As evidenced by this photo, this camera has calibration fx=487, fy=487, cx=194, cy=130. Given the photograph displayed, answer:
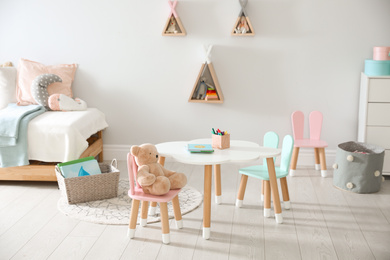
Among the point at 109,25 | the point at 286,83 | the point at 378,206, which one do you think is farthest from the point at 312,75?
the point at 109,25

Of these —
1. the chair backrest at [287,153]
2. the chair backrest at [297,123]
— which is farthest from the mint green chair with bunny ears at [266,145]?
the chair backrest at [297,123]

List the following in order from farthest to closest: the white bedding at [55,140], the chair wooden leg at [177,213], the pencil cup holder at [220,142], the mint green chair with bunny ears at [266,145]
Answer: the white bedding at [55,140] → the mint green chair with bunny ears at [266,145] → the pencil cup holder at [220,142] → the chair wooden leg at [177,213]

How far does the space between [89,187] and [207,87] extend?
1.44m

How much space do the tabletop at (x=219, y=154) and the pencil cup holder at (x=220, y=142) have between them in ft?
0.10

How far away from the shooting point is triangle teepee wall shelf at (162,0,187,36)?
4.13 meters

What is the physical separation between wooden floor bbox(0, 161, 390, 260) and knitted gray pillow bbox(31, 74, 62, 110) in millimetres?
827

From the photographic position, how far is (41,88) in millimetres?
4094

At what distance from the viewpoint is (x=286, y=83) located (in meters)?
4.25

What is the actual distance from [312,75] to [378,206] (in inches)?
52.7

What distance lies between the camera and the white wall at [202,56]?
4.12 meters

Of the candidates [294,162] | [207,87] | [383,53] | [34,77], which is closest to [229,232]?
[294,162]

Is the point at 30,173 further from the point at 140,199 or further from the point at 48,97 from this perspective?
the point at 140,199

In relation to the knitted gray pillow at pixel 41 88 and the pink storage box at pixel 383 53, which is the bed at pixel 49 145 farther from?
the pink storage box at pixel 383 53

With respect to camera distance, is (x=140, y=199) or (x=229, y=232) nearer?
(x=140, y=199)
